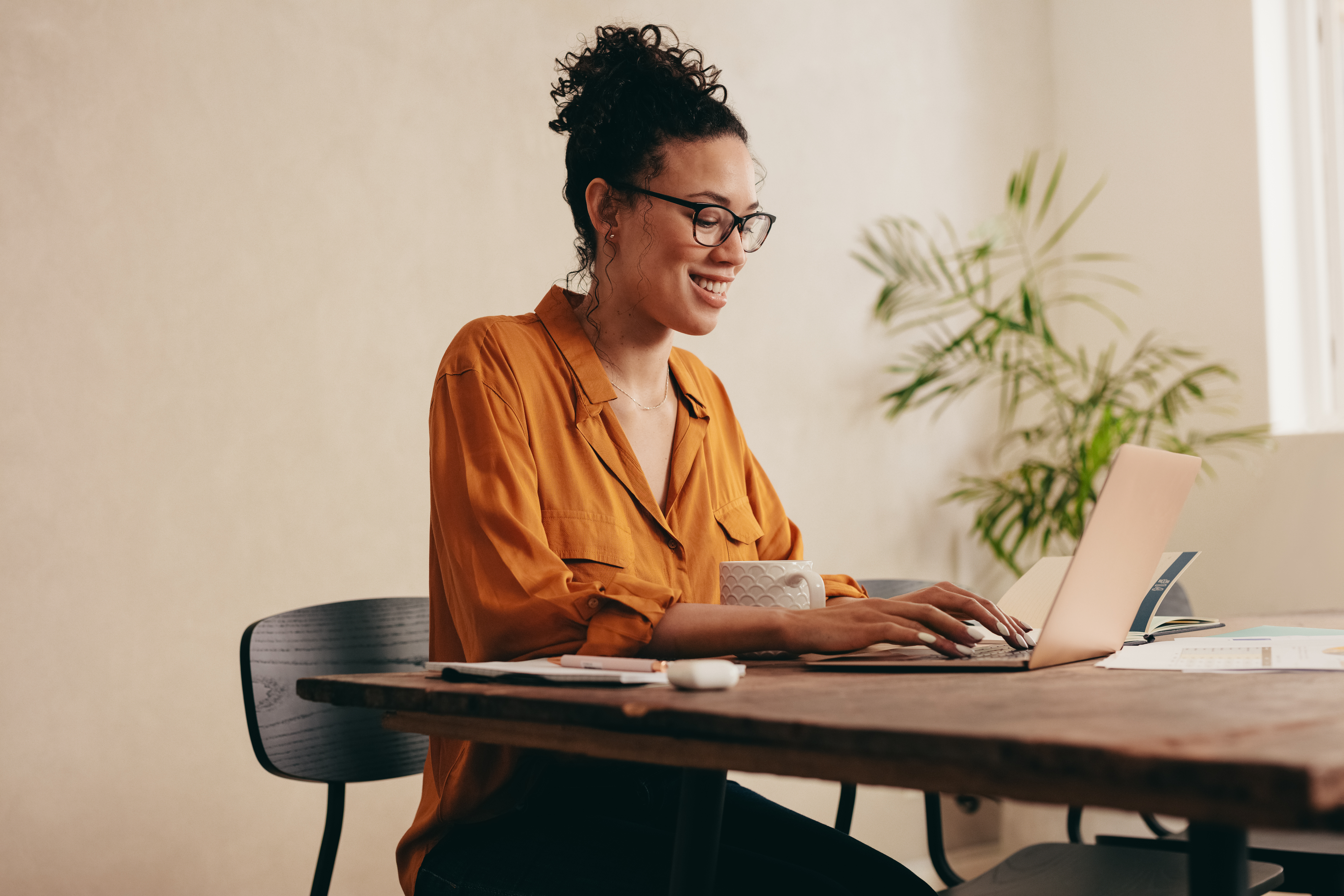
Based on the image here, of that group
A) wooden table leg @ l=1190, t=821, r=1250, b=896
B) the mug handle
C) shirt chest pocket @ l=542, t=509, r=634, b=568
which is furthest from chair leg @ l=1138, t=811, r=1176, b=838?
wooden table leg @ l=1190, t=821, r=1250, b=896

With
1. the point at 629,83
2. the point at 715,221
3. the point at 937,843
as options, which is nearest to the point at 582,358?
the point at 715,221

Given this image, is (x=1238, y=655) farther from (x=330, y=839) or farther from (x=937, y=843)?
(x=330, y=839)

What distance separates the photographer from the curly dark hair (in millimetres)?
1432

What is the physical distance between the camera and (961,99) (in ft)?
11.4

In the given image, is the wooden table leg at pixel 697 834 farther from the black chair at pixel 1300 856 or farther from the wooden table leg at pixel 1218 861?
the black chair at pixel 1300 856

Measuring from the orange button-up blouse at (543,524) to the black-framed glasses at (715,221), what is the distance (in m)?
0.20

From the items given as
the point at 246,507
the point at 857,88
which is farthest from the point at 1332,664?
the point at 857,88

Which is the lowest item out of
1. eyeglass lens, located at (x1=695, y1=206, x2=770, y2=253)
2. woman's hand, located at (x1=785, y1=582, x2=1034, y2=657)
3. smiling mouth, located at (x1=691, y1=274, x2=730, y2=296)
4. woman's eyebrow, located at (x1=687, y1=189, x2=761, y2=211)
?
woman's hand, located at (x1=785, y1=582, x2=1034, y2=657)

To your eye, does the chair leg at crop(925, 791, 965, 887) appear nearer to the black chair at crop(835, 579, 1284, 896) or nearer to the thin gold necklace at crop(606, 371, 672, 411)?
the black chair at crop(835, 579, 1284, 896)

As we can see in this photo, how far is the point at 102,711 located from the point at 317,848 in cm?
51

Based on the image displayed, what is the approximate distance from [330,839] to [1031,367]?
248 cm

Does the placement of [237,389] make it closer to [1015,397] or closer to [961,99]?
[1015,397]

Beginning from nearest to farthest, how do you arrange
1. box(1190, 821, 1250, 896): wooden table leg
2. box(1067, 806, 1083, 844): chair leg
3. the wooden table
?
the wooden table, box(1190, 821, 1250, 896): wooden table leg, box(1067, 806, 1083, 844): chair leg

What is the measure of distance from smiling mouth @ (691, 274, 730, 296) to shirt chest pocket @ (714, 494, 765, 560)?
297 millimetres
